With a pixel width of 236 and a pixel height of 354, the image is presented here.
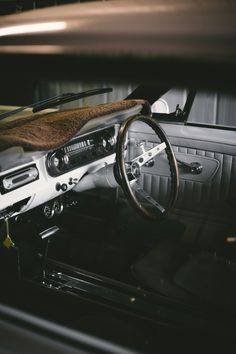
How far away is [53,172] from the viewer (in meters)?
1.80

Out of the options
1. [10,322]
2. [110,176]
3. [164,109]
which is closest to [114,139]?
[110,176]

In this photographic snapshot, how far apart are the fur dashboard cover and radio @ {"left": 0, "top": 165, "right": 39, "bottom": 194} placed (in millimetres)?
148

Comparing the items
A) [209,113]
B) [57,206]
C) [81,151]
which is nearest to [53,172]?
[81,151]

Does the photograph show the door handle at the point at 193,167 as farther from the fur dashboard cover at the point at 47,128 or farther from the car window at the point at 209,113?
the fur dashboard cover at the point at 47,128

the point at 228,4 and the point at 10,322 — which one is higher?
the point at 228,4

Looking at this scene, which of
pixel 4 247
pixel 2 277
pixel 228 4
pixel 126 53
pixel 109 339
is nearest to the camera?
pixel 126 53

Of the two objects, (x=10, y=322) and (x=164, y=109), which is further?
(x=164, y=109)

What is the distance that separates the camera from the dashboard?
5.40ft

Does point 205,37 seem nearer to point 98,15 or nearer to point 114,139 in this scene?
point 98,15

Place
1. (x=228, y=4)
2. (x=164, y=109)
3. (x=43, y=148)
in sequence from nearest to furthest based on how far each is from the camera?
(x=228, y=4), (x=43, y=148), (x=164, y=109)

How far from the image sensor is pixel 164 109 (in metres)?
2.45

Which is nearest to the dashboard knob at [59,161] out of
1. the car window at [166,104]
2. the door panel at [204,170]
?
the door panel at [204,170]

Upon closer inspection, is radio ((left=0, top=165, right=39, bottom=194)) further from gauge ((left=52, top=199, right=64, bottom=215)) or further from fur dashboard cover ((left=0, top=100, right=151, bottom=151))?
gauge ((left=52, top=199, right=64, bottom=215))

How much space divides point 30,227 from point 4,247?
5.6 inches
